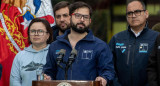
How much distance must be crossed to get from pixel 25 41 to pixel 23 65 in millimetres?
1299

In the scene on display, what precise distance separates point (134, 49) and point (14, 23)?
7.94ft

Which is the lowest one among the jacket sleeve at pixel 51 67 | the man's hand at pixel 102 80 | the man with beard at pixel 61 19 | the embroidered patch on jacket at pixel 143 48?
the man's hand at pixel 102 80

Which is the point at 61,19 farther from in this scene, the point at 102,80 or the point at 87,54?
the point at 102,80

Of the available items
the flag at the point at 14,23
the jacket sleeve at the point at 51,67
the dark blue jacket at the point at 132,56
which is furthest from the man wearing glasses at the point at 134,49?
the flag at the point at 14,23

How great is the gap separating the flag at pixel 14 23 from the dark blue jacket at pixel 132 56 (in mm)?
1788

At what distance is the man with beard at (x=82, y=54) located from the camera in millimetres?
4887

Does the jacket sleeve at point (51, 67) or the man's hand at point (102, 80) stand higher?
the jacket sleeve at point (51, 67)

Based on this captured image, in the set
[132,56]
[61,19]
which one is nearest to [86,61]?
[132,56]

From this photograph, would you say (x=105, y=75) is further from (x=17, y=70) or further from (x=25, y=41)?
(x=25, y=41)

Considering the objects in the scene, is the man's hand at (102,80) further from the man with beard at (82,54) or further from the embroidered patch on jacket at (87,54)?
the embroidered patch on jacket at (87,54)

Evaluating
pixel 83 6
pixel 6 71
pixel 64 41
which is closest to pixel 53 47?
pixel 64 41

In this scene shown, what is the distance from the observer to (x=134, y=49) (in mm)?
5609

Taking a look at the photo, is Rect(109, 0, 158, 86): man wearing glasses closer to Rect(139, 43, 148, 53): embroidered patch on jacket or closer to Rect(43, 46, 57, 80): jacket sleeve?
Rect(139, 43, 148, 53): embroidered patch on jacket

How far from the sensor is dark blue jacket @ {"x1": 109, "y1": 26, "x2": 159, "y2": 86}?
18.1ft
